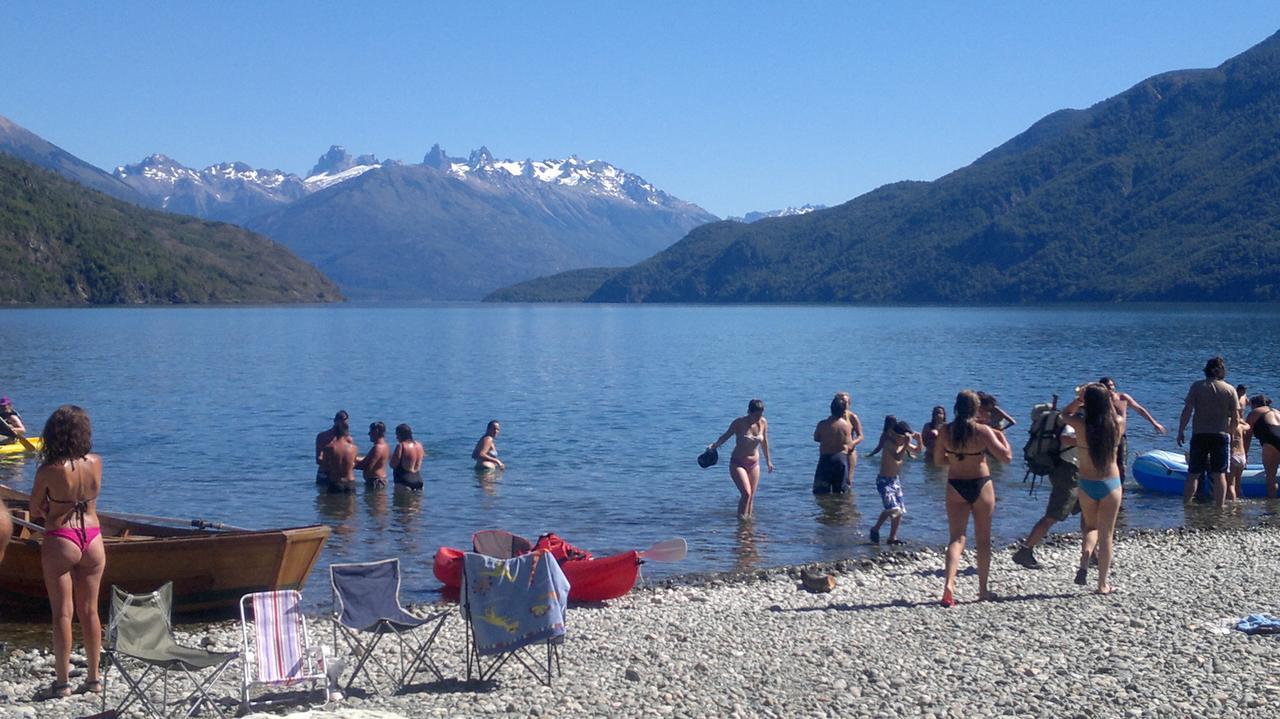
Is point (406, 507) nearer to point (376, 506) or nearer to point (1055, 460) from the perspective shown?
point (376, 506)

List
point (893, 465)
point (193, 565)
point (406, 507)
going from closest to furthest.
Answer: point (193, 565)
point (893, 465)
point (406, 507)

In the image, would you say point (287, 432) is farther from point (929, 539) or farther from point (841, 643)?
point (841, 643)

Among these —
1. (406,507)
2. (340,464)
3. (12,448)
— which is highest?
(340,464)

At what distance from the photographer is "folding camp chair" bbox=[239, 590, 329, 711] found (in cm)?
803

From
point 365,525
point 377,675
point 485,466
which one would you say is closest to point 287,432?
point 485,466

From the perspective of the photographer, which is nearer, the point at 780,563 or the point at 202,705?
the point at 202,705

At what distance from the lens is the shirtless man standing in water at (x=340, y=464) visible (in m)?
19.5

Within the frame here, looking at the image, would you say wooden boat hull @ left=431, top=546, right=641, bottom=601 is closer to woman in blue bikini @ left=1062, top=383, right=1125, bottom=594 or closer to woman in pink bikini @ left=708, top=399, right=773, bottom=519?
woman in pink bikini @ left=708, top=399, right=773, bottom=519

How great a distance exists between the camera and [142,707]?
8109 mm

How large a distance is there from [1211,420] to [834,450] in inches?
202

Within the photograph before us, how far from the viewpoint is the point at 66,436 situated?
25.9 feet

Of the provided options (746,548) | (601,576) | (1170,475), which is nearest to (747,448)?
(746,548)

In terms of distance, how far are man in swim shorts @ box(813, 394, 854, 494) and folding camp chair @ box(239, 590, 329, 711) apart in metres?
9.73

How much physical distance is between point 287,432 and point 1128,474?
20491 mm
